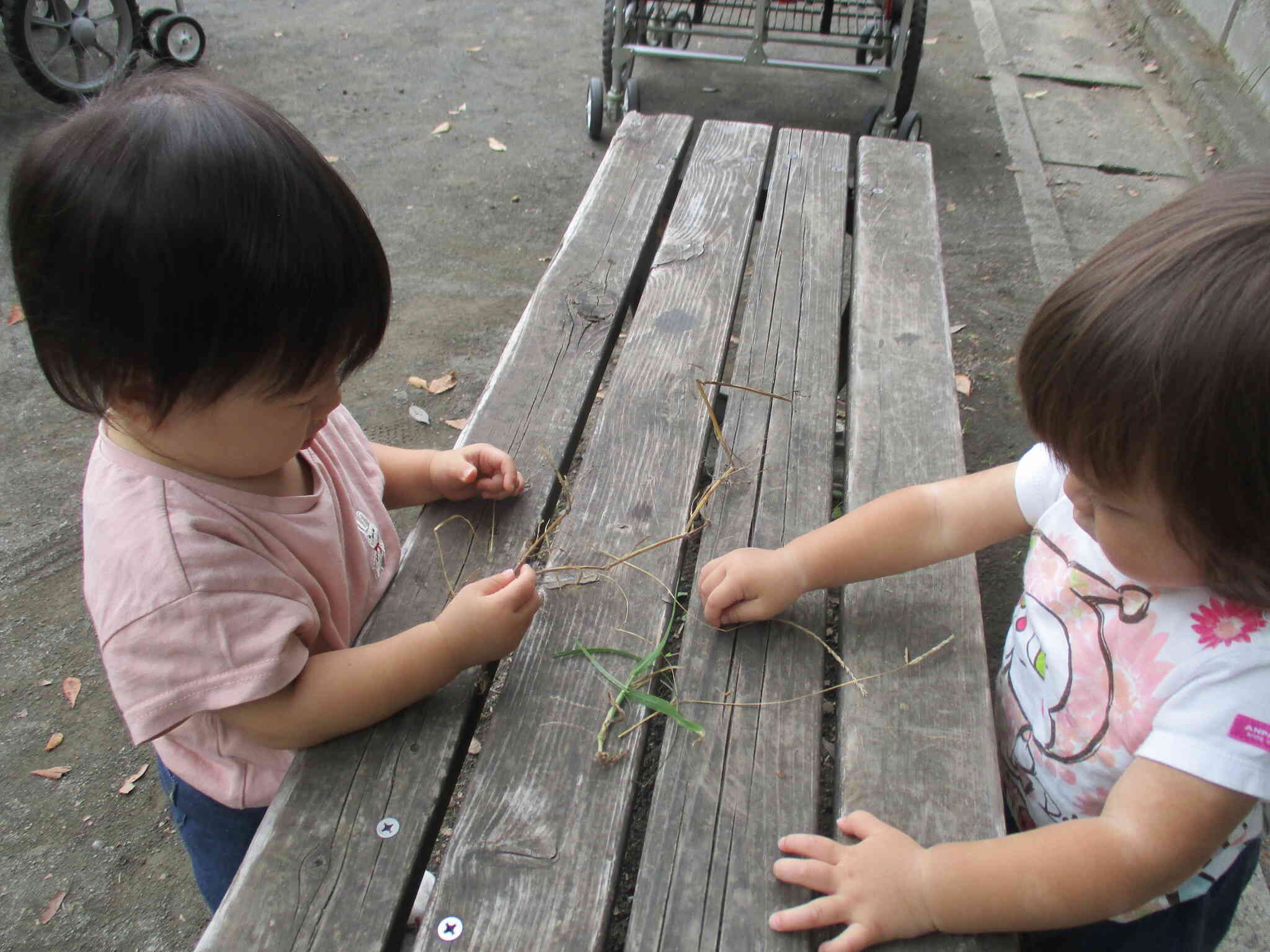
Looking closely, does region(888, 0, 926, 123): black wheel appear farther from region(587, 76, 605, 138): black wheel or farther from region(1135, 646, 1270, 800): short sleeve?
region(1135, 646, 1270, 800): short sleeve

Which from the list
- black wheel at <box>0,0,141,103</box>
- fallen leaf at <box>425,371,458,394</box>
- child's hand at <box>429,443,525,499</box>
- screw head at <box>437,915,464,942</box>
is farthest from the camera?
black wheel at <box>0,0,141,103</box>

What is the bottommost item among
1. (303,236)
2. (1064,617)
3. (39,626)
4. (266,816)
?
(39,626)

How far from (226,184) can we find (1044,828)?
3.48 feet

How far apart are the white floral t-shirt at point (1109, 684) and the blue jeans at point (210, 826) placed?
105 centimetres

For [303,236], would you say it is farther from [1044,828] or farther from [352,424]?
[1044,828]

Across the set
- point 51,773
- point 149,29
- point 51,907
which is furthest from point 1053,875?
point 149,29

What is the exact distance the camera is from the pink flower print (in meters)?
1.00

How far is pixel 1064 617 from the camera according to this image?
1.20 metres

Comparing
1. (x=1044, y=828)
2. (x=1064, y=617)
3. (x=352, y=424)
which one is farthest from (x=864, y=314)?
(x=1044, y=828)

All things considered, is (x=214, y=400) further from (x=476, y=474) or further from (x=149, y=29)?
(x=149, y=29)

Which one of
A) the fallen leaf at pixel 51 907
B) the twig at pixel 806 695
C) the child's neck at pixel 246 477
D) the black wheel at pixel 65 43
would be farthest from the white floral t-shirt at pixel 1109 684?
the black wheel at pixel 65 43

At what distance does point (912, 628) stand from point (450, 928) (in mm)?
716

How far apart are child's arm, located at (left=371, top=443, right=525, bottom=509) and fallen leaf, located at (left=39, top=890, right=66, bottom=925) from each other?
1.12 m

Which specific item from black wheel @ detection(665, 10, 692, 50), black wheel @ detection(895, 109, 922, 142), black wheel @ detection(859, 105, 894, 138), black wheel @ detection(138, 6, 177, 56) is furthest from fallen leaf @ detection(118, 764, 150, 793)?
black wheel @ detection(138, 6, 177, 56)
